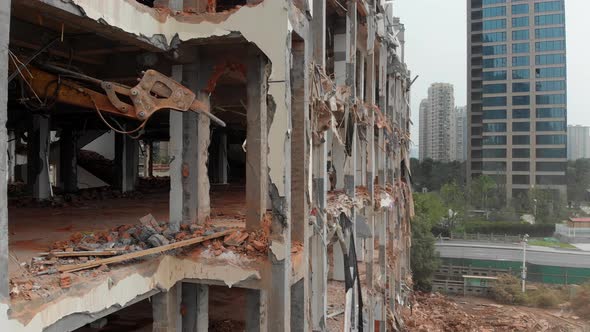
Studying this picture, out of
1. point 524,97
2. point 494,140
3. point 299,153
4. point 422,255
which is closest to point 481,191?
point 494,140

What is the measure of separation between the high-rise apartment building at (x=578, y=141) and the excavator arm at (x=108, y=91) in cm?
11422

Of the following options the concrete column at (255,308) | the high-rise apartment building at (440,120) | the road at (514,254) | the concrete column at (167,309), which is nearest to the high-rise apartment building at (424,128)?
the high-rise apartment building at (440,120)

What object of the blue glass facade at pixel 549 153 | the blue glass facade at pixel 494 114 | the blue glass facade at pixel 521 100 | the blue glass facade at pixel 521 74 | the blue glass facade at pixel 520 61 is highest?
the blue glass facade at pixel 520 61

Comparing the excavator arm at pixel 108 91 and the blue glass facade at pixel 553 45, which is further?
the blue glass facade at pixel 553 45

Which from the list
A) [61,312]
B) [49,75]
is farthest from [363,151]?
[61,312]

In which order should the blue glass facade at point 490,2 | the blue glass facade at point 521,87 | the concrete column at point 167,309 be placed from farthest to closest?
1. the blue glass facade at point 490,2
2. the blue glass facade at point 521,87
3. the concrete column at point 167,309

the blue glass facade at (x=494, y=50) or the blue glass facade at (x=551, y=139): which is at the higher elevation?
the blue glass facade at (x=494, y=50)

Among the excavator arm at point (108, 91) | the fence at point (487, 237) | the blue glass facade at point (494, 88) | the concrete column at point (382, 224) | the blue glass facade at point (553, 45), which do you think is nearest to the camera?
the excavator arm at point (108, 91)

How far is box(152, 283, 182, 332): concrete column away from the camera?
285 inches

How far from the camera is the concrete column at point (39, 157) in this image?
1326cm

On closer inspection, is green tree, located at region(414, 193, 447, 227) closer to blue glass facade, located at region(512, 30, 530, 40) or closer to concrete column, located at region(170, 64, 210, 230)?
blue glass facade, located at region(512, 30, 530, 40)

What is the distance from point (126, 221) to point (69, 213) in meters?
2.22

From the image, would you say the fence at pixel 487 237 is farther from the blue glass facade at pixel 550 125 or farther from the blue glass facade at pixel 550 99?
the blue glass facade at pixel 550 99

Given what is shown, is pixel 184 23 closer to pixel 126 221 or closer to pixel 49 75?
pixel 49 75
